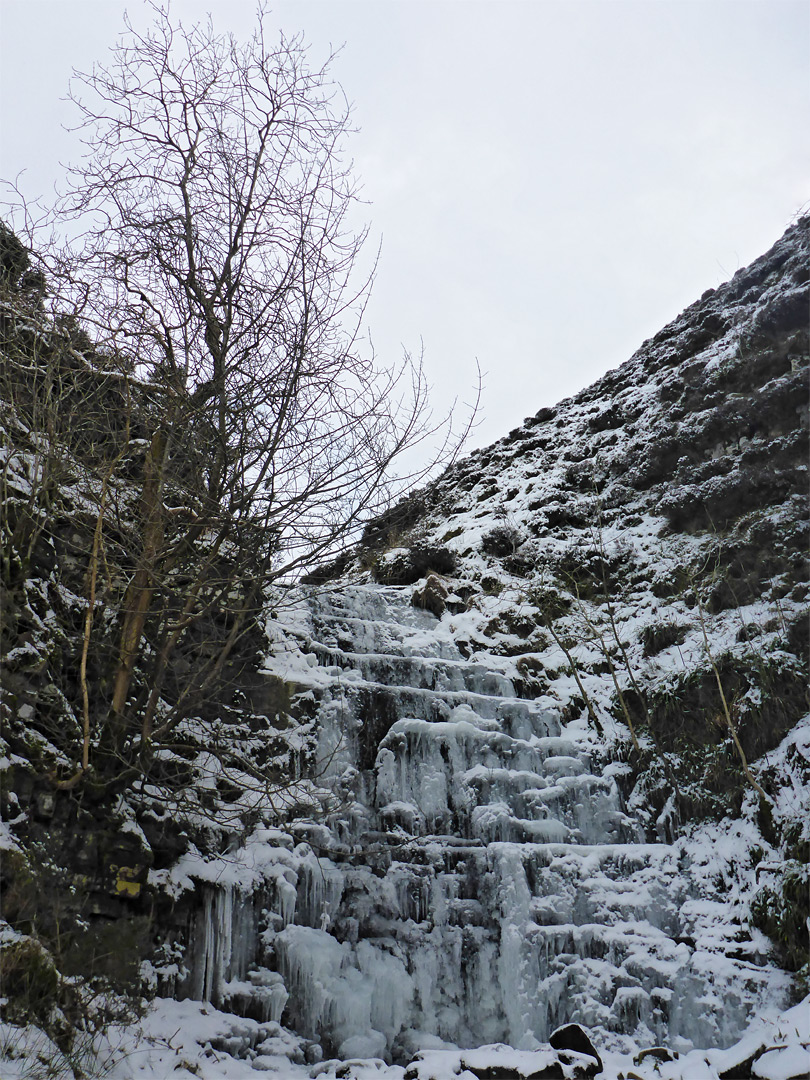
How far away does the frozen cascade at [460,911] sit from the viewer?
5.68 m

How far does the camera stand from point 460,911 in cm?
635

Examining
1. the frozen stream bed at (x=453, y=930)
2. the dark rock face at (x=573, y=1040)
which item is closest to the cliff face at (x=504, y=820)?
the frozen stream bed at (x=453, y=930)

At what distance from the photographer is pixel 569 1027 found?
18.1 feet

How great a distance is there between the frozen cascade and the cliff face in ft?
0.07

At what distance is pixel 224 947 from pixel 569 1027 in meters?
2.69

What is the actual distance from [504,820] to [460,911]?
1008mm

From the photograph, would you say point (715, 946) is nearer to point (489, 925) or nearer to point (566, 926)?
point (566, 926)

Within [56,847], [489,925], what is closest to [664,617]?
[489,925]

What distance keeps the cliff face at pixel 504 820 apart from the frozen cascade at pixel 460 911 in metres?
0.02

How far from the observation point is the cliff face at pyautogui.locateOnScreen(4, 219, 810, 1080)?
17.7 feet

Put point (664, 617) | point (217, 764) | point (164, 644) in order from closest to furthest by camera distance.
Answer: point (164, 644) → point (217, 764) → point (664, 617)

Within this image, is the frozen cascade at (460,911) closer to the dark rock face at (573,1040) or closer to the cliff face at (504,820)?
the cliff face at (504,820)

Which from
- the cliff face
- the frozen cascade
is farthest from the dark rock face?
the frozen cascade

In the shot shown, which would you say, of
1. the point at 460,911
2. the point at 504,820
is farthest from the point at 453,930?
the point at 504,820
